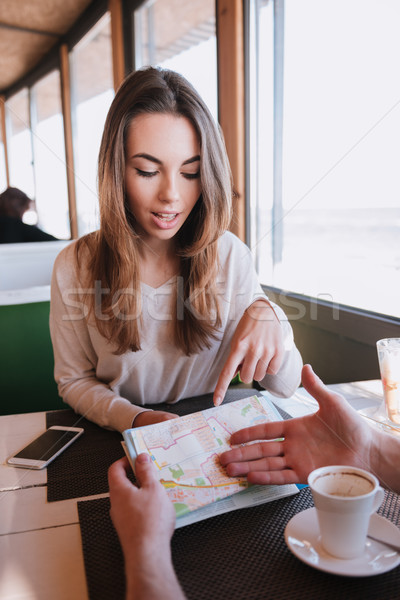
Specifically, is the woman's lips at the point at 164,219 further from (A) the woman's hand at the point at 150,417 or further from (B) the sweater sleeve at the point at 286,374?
(A) the woman's hand at the point at 150,417

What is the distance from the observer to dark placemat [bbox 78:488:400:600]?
54 centimetres

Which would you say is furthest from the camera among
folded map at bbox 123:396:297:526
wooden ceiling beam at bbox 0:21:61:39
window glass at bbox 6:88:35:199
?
window glass at bbox 6:88:35:199

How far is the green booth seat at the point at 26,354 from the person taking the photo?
5.73 feet

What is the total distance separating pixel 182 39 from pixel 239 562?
318 centimetres

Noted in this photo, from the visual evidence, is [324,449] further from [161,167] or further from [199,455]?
[161,167]

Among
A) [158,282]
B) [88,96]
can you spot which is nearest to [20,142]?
[88,96]

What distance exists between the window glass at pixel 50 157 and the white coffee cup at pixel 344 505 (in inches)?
196

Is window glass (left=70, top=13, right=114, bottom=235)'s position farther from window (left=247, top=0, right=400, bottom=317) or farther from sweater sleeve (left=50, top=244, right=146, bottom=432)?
sweater sleeve (left=50, top=244, right=146, bottom=432)

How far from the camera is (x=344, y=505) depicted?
529mm

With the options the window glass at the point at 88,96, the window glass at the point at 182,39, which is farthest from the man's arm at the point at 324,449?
the window glass at the point at 88,96

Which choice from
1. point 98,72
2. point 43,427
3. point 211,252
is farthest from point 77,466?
point 98,72

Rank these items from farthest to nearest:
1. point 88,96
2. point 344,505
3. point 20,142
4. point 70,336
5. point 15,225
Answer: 1. point 20,142
2. point 88,96
3. point 15,225
4. point 70,336
5. point 344,505

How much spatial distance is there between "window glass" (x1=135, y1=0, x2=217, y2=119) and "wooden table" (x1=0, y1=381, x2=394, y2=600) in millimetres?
1803

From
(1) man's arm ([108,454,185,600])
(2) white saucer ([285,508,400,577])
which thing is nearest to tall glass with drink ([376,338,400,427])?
(2) white saucer ([285,508,400,577])
